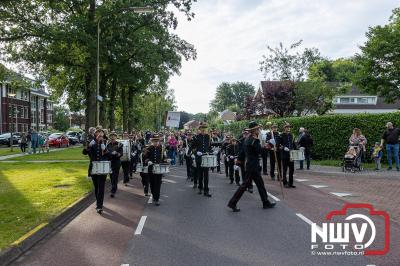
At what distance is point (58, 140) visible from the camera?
4728 centimetres

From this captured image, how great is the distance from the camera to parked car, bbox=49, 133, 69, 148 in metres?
46.7

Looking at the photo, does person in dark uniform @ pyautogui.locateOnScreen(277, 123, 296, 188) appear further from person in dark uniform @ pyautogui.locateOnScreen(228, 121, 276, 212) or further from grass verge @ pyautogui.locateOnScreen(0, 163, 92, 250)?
grass verge @ pyautogui.locateOnScreen(0, 163, 92, 250)

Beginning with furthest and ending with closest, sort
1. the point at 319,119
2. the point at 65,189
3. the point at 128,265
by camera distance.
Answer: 1. the point at 319,119
2. the point at 65,189
3. the point at 128,265

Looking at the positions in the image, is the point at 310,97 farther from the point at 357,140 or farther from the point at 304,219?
the point at 304,219

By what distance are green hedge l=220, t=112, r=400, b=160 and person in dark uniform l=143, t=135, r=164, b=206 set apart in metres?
12.8

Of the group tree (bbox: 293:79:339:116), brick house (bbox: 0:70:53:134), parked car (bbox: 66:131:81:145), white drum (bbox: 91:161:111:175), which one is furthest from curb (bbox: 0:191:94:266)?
parked car (bbox: 66:131:81:145)

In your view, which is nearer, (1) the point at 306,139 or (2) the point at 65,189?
Answer: (2) the point at 65,189

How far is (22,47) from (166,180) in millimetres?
16653

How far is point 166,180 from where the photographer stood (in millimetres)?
17438

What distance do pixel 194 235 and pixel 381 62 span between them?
33.8 metres

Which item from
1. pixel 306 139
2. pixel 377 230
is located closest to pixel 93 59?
pixel 306 139

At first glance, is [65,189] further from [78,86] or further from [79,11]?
[78,86]

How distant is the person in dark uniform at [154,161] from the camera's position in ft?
38.5
